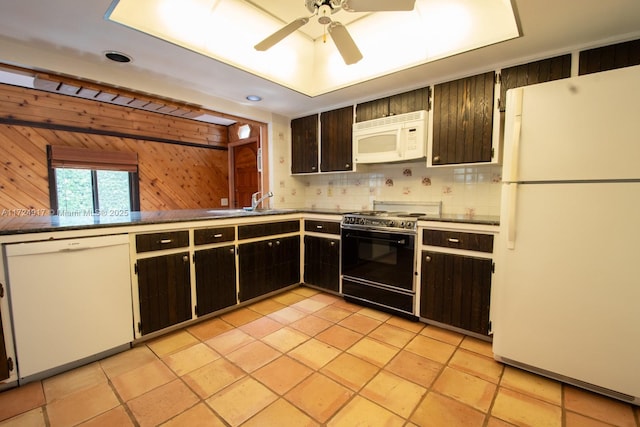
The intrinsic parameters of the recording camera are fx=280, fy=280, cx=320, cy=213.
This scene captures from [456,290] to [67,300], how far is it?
2724 millimetres

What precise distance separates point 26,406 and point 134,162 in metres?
3.78

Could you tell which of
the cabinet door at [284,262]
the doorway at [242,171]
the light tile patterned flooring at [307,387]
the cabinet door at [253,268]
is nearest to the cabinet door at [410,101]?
the cabinet door at [284,262]

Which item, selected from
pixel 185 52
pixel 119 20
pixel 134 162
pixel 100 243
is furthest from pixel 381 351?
pixel 134 162

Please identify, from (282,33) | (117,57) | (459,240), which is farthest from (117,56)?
(459,240)

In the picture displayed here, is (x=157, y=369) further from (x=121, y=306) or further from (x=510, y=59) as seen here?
(x=510, y=59)

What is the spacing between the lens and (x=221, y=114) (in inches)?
126

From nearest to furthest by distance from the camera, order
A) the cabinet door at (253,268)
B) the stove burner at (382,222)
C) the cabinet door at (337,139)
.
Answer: the stove burner at (382,222)
the cabinet door at (253,268)
the cabinet door at (337,139)

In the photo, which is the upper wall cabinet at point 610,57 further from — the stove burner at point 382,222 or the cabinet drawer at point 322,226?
the cabinet drawer at point 322,226

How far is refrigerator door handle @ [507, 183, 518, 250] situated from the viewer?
171 cm

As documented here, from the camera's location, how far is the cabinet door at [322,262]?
3037mm

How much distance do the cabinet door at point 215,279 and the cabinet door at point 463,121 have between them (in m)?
2.12

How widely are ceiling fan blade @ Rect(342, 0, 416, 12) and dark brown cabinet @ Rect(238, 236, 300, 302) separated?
81.9 inches

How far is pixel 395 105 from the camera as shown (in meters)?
2.82

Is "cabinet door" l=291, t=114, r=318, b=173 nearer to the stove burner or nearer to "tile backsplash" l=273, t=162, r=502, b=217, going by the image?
"tile backsplash" l=273, t=162, r=502, b=217
